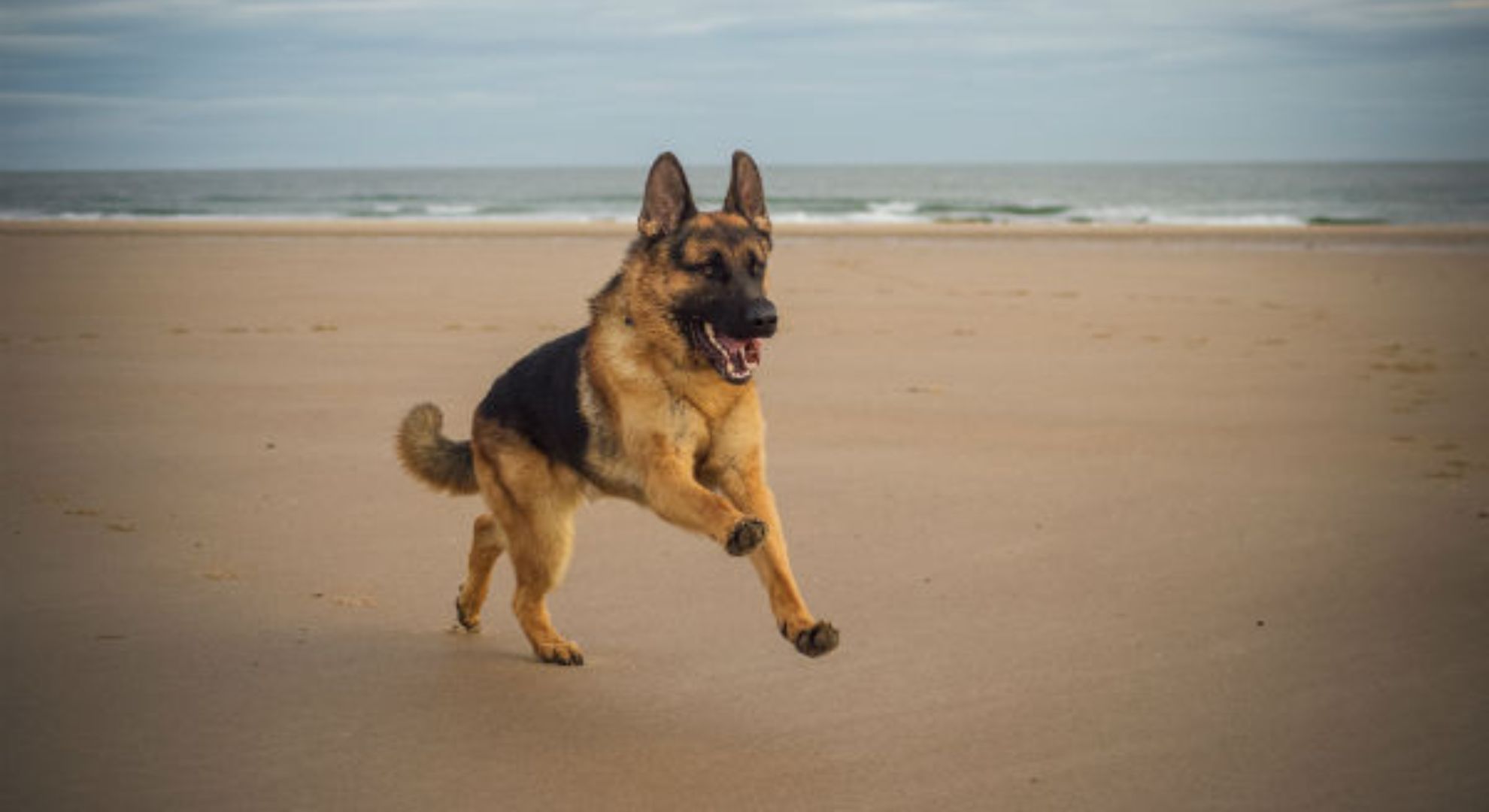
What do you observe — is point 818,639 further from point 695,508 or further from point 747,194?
point 747,194

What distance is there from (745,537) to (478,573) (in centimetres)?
165

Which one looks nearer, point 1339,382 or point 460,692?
point 460,692

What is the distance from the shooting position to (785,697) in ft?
16.0

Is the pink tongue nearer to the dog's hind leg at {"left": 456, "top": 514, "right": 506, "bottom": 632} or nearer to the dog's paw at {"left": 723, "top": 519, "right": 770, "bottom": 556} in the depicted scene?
the dog's paw at {"left": 723, "top": 519, "right": 770, "bottom": 556}

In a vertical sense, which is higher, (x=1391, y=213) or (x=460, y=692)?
(x=460, y=692)

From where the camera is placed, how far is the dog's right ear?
5328 millimetres

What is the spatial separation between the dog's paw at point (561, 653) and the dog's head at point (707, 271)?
1.22 metres

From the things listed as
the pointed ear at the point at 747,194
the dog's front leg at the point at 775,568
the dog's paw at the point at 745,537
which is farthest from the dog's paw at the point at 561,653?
the pointed ear at the point at 747,194

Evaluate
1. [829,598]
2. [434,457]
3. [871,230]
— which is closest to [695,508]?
[829,598]

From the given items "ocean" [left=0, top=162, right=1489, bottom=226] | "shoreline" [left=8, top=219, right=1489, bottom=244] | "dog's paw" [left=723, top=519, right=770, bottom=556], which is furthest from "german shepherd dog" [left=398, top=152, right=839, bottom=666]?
"ocean" [left=0, top=162, right=1489, bottom=226]

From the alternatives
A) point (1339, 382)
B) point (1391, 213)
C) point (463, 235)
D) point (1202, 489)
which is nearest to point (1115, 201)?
point (1391, 213)

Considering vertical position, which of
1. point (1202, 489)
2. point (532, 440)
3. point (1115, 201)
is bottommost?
point (1115, 201)

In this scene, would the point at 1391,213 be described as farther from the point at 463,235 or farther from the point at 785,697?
the point at 785,697

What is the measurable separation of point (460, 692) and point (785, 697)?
1181 mm
